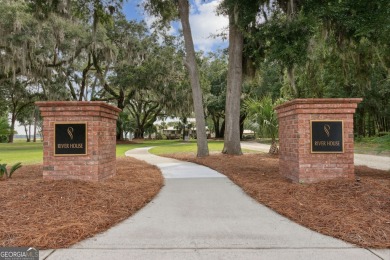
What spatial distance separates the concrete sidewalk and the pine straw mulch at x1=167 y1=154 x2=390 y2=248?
0.20 metres

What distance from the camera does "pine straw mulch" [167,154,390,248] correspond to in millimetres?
3455

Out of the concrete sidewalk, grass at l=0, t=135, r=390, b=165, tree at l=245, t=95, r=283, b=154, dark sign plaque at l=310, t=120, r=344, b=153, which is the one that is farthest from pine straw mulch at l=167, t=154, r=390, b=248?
tree at l=245, t=95, r=283, b=154

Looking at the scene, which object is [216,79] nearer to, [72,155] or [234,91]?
[234,91]

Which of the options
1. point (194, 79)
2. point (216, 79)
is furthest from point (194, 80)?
point (216, 79)

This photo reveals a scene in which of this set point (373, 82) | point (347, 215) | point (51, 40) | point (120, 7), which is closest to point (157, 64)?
point (51, 40)

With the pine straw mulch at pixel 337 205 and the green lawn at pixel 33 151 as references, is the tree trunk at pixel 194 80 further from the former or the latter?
the pine straw mulch at pixel 337 205

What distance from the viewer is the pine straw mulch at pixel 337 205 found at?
346cm

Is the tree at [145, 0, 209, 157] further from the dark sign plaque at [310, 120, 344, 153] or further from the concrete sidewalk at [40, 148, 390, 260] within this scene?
the concrete sidewalk at [40, 148, 390, 260]

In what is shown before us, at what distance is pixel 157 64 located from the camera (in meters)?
24.3

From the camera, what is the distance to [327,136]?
19.3 feet

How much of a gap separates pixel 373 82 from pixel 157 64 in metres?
16.6

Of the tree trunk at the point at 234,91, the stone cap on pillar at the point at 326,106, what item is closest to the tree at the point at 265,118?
the tree trunk at the point at 234,91

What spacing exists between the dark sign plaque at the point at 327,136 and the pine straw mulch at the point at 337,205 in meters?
0.67

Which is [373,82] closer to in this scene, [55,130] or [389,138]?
[389,138]
